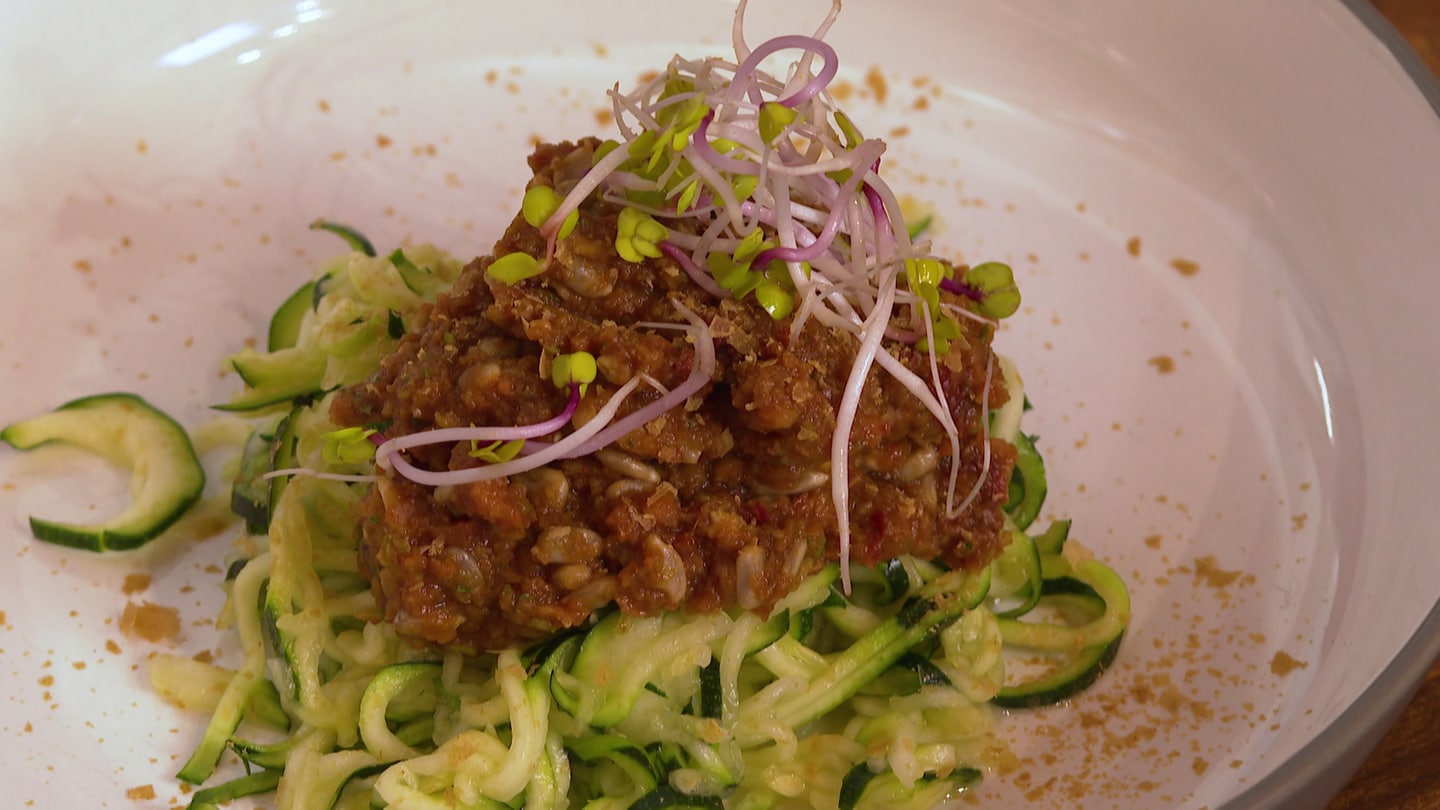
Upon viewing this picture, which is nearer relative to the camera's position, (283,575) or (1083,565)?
(283,575)

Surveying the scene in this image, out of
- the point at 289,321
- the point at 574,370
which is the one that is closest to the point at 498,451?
the point at 574,370

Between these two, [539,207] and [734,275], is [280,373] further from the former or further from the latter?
[734,275]

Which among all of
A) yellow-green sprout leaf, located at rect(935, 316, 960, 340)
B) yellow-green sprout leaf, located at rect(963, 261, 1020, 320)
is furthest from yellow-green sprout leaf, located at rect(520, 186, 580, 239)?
yellow-green sprout leaf, located at rect(963, 261, 1020, 320)

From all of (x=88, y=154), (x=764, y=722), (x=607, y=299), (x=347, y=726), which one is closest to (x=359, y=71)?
(x=88, y=154)

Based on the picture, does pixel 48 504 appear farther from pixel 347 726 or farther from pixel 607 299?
pixel 607 299

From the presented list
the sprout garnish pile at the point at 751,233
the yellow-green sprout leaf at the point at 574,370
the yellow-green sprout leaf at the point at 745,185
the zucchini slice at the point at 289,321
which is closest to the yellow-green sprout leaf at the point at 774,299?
the sprout garnish pile at the point at 751,233

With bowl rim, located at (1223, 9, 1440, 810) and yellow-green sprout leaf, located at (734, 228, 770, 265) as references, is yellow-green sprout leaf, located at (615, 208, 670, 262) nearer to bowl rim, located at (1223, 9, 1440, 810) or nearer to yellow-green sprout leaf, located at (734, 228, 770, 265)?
yellow-green sprout leaf, located at (734, 228, 770, 265)

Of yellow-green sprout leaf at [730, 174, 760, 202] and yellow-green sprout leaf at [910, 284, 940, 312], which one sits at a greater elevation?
yellow-green sprout leaf at [730, 174, 760, 202]
